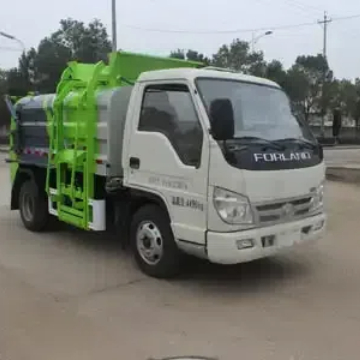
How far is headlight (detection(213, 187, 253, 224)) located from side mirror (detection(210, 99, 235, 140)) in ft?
1.74

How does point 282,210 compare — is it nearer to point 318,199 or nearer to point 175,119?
point 318,199

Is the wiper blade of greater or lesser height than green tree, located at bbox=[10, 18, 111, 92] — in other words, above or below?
below

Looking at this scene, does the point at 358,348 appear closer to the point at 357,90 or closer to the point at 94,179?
the point at 94,179

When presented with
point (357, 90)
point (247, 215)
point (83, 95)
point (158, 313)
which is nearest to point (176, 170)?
point (247, 215)

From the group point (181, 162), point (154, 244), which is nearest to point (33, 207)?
point (154, 244)

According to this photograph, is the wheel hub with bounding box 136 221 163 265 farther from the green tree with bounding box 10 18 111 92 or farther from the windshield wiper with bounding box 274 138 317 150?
the green tree with bounding box 10 18 111 92

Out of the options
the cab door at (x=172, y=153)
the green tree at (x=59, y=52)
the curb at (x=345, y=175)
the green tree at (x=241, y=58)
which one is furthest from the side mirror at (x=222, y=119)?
the green tree at (x=241, y=58)

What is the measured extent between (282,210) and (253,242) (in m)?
0.54

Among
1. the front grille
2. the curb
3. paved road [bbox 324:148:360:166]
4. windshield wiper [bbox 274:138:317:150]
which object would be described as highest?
windshield wiper [bbox 274:138:317:150]

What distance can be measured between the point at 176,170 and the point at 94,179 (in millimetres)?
1582

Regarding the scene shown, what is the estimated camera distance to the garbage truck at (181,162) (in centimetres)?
560

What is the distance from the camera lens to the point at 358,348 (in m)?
4.57

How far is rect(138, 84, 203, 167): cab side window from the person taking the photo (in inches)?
229

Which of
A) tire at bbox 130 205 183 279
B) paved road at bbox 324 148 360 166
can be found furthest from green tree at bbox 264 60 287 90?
tire at bbox 130 205 183 279
